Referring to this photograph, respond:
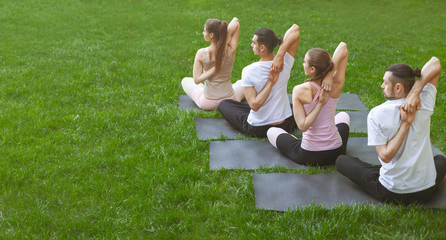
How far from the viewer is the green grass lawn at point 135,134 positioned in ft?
13.1

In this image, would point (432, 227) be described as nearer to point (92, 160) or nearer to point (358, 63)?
point (92, 160)

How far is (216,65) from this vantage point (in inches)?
256

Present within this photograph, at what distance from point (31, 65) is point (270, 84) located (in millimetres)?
5351

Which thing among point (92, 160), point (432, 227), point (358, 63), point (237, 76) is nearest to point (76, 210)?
point (92, 160)

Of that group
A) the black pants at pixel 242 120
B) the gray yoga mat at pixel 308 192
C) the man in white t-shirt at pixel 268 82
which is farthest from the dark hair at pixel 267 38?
the gray yoga mat at pixel 308 192

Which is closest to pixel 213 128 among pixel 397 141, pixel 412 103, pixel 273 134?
pixel 273 134

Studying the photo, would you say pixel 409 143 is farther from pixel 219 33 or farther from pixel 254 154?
pixel 219 33

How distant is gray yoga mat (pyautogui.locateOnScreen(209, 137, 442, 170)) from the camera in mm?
5098

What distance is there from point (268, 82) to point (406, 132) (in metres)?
2.01

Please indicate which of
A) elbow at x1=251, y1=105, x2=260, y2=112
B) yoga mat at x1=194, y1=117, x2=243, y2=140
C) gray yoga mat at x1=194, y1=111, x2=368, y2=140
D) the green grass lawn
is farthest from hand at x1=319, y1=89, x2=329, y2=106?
yoga mat at x1=194, y1=117, x2=243, y2=140

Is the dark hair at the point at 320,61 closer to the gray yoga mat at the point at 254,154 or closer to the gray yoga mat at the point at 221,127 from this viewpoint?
the gray yoga mat at the point at 254,154

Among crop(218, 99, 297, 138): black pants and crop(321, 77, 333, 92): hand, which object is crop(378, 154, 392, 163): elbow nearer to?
crop(321, 77, 333, 92): hand

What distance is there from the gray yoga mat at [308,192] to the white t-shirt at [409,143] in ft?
0.90

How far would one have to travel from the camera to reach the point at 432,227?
3898 mm
